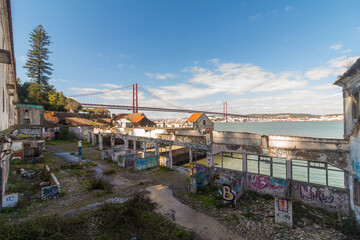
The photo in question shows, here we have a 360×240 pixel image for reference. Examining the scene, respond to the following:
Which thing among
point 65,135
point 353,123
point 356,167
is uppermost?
point 353,123

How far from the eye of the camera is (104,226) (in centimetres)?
749

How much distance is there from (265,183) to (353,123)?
554 cm

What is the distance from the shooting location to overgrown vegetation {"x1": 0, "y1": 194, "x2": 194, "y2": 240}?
6602mm

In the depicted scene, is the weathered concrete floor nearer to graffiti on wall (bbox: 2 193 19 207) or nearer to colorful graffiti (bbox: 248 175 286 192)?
colorful graffiti (bbox: 248 175 286 192)

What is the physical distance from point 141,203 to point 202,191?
4618 millimetres

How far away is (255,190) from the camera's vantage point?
11.4 metres

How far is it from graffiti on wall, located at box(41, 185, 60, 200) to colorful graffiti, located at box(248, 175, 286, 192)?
1236 centimetres

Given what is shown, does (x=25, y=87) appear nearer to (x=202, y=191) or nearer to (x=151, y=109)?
(x=151, y=109)

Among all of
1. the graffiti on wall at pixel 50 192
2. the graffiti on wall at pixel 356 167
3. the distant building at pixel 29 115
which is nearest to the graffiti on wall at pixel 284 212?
the graffiti on wall at pixel 356 167

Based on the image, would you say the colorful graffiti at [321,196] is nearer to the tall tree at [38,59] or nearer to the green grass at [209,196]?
the green grass at [209,196]

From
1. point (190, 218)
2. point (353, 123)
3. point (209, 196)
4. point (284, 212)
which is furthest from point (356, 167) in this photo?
point (190, 218)

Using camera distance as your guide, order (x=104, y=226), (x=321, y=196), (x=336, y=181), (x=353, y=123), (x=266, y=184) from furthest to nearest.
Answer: (x=336, y=181)
(x=266, y=184)
(x=321, y=196)
(x=353, y=123)
(x=104, y=226)

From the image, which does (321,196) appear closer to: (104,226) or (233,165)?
(104,226)

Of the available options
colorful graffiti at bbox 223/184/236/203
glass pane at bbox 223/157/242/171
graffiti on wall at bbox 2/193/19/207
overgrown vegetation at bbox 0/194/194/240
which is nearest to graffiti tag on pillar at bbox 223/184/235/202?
colorful graffiti at bbox 223/184/236/203
